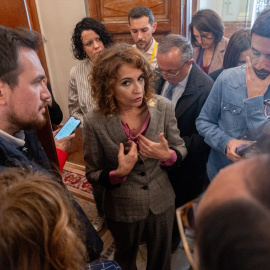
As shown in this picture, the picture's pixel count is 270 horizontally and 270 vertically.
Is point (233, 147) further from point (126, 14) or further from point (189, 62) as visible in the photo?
point (126, 14)

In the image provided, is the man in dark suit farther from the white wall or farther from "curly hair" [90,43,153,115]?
the white wall

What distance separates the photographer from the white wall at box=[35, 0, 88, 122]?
3384 millimetres

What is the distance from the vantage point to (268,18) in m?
1.20

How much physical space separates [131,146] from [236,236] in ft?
3.15

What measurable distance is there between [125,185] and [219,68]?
4.98 ft

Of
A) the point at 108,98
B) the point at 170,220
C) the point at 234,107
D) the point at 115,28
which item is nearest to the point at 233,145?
the point at 234,107

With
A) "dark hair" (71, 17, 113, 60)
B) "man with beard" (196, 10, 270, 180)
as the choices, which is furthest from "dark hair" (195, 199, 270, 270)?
"dark hair" (71, 17, 113, 60)

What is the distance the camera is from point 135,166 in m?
1.40

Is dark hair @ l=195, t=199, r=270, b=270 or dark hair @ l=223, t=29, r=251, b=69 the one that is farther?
dark hair @ l=223, t=29, r=251, b=69

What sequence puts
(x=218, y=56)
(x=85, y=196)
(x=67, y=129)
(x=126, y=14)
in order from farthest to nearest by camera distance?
(x=126, y=14)
(x=85, y=196)
(x=218, y=56)
(x=67, y=129)

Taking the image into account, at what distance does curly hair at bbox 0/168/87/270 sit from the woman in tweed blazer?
684mm

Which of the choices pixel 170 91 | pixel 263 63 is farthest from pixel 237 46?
pixel 263 63

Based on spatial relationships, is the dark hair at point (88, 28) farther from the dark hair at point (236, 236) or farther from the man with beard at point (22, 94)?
the dark hair at point (236, 236)

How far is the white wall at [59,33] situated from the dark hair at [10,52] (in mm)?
2537
